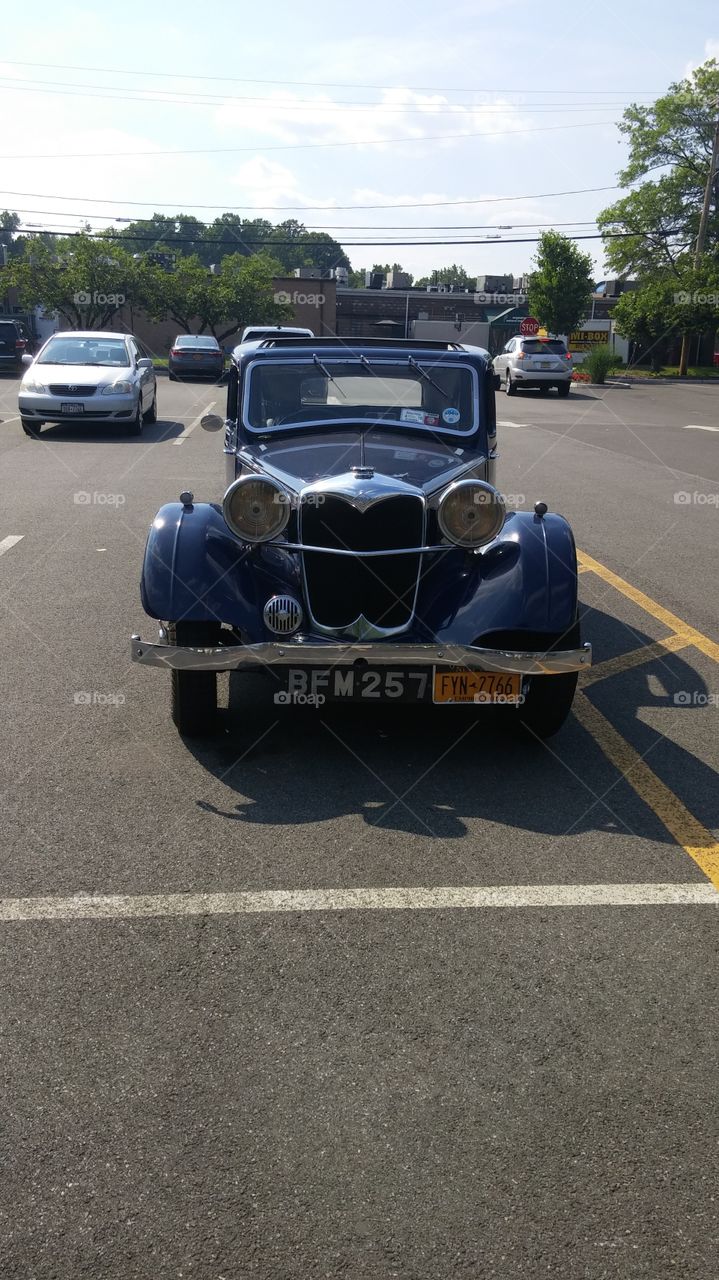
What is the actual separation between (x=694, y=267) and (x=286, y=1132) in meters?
58.5

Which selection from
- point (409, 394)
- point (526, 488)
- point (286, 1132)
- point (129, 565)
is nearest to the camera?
point (286, 1132)

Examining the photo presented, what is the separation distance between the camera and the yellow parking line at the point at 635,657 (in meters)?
6.60

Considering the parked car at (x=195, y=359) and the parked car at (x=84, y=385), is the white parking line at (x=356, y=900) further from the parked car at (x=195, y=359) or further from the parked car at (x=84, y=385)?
the parked car at (x=195, y=359)

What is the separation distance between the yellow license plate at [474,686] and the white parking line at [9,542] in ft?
18.4

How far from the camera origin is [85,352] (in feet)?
62.5

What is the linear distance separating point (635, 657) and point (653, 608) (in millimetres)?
1343

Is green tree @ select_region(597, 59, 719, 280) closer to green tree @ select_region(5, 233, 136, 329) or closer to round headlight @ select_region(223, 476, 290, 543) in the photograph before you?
green tree @ select_region(5, 233, 136, 329)

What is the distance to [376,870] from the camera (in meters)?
4.14

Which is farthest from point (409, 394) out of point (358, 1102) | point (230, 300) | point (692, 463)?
point (230, 300)

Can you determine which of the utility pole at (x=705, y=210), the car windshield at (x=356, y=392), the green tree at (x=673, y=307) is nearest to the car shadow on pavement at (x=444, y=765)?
the car windshield at (x=356, y=392)

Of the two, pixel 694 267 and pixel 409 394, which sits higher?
pixel 694 267

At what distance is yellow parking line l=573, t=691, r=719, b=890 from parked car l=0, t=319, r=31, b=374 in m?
33.3

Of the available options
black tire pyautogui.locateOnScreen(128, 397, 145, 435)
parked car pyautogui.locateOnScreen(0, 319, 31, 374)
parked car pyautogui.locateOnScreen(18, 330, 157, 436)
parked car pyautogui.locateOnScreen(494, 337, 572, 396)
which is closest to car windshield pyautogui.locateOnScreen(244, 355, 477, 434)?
parked car pyautogui.locateOnScreen(18, 330, 157, 436)

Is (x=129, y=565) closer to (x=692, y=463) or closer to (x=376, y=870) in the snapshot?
(x=376, y=870)
